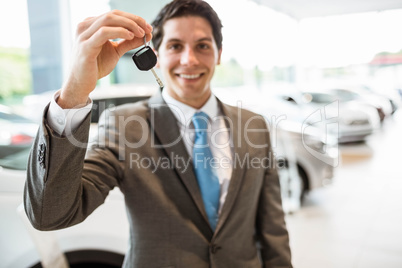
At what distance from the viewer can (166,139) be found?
98 cm

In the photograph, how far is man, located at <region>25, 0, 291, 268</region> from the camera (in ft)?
3.05

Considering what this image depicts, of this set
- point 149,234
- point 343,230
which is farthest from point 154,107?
point 343,230

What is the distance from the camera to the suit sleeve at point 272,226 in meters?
1.09

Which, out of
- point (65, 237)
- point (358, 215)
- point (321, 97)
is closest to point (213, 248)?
point (65, 237)

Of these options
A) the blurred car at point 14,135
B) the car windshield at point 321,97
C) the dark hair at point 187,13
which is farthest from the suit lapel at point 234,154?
the car windshield at point 321,97

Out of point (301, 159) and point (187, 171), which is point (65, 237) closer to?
point (187, 171)

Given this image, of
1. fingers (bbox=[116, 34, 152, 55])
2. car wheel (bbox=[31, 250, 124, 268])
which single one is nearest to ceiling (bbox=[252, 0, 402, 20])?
fingers (bbox=[116, 34, 152, 55])

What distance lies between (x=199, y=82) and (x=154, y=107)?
0.54 ft

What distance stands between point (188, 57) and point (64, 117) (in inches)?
16.0

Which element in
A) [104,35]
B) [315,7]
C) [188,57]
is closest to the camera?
[104,35]

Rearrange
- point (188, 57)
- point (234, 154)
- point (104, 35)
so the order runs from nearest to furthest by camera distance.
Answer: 1. point (104, 35)
2. point (188, 57)
3. point (234, 154)

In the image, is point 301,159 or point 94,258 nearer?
point 94,258

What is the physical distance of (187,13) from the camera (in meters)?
0.94

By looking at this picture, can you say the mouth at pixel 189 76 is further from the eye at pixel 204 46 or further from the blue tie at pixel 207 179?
the blue tie at pixel 207 179
